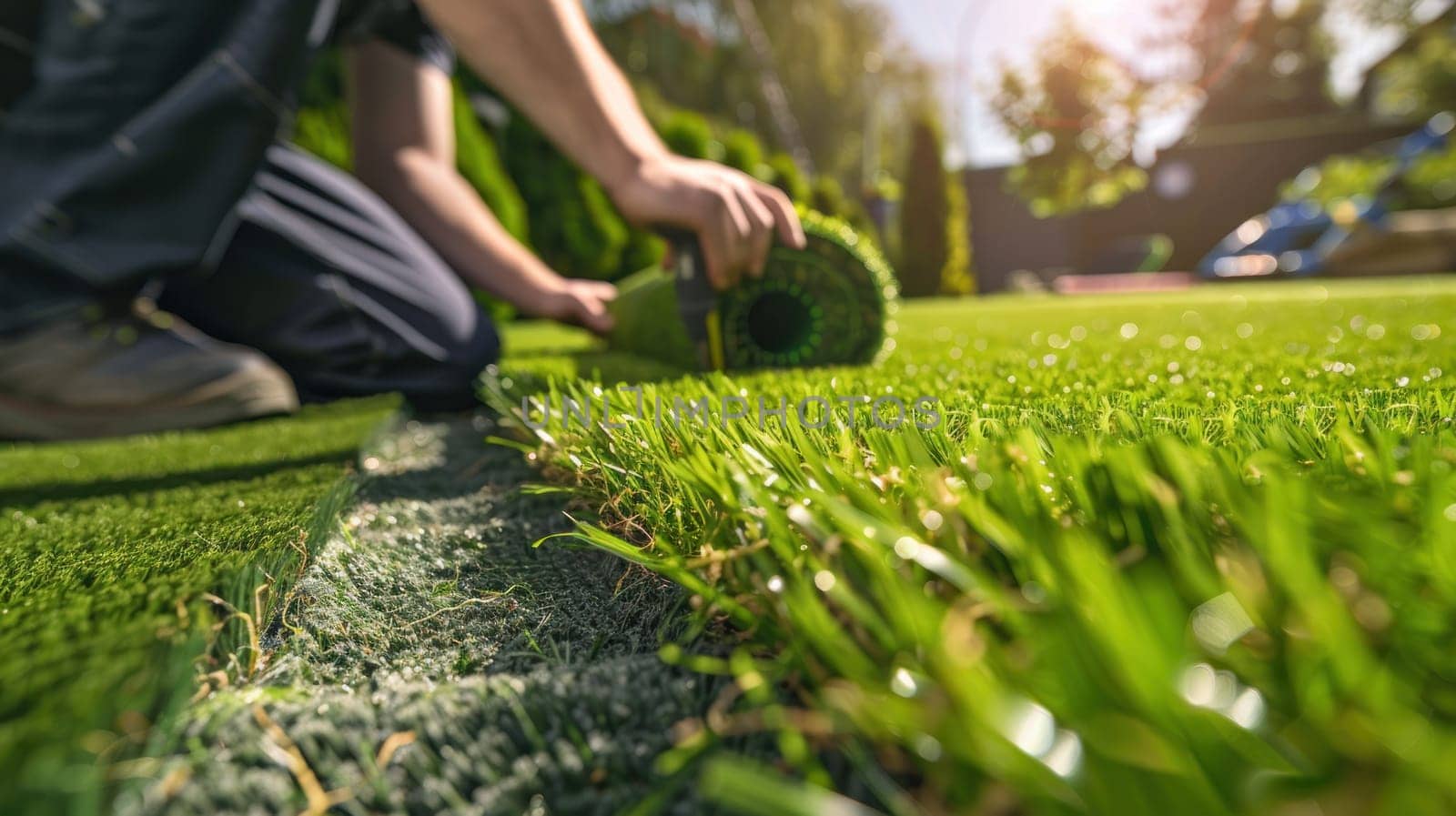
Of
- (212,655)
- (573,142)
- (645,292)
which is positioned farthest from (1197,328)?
(212,655)

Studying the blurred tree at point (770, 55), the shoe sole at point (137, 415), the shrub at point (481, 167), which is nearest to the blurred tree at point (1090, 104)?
the blurred tree at point (770, 55)

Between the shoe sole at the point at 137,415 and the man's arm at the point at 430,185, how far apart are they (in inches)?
46.7

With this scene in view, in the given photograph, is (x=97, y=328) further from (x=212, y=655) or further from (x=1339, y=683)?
(x=1339, y=683)

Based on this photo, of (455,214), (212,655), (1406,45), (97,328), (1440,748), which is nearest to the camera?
(1440,748)

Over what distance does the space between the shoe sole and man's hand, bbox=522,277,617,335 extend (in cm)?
115

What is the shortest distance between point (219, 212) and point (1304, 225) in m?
27.4

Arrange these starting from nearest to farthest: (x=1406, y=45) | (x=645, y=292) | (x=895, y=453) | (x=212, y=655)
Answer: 1. (x=212, y=655)
2. (x=895, y=453)
3. (x=645, y=292)
4. (x=1406, y=45)

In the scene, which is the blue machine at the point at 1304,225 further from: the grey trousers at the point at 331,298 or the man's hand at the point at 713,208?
the grey trousers at the point at 331,298

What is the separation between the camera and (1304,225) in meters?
22.1

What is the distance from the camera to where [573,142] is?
204 cm

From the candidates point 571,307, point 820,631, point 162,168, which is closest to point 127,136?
point 162,168

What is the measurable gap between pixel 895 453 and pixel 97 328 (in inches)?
A: 98.1

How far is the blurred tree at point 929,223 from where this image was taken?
1562cm

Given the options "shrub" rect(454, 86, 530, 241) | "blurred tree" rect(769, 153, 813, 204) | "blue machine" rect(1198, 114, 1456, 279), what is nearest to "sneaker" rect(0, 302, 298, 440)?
"shrub" rect(454, 86, 530, 241)
